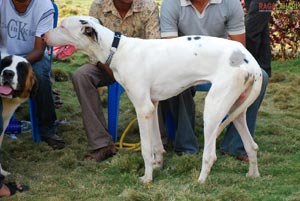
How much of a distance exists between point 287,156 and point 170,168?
Answer: 3.64 ft

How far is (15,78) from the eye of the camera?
439 centimetres

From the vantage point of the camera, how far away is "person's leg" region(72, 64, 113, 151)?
17.1 ft

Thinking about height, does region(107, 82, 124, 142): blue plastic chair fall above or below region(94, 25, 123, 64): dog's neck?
below

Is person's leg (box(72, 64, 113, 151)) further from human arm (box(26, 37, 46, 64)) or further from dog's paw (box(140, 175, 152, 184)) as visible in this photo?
dog's paw (box(140, 175, 152, 184))

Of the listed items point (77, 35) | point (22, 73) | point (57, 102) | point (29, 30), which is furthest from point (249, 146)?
point (57, 102)

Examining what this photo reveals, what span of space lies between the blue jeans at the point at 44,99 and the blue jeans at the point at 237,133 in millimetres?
1713

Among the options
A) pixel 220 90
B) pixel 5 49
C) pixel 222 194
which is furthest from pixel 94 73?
pixel 222 194

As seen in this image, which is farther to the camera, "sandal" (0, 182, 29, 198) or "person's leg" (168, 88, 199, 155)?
"person's leg" (168, 88, 199, 155)

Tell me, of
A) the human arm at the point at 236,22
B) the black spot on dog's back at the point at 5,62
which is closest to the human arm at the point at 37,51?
the black spot on dog's back at the point at 5,62

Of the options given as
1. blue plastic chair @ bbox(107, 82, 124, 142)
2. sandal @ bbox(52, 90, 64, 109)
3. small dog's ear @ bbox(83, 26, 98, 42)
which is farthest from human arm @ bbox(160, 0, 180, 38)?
sandal @ bbox(52, 90, 64, 109)

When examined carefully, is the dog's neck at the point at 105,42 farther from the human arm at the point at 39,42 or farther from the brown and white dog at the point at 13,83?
the human arm at the point at 39,42

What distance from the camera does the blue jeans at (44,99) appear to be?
5.36 m

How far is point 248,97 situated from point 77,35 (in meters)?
1.39

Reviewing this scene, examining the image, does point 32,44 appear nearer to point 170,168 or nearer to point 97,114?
point 97,114
